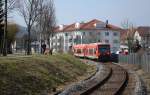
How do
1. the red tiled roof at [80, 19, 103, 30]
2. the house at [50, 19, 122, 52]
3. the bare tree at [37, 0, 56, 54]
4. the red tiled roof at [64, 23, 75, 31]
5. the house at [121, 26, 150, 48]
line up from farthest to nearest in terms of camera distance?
the red tiled roof at [64, 23, 75, 31] → the red tiled roof at [80, 19, 103, 30] → the house at [50, 19, 122, 52] → the house at [121, 26, 150, 48] → the bare tree at [37, 0, 56, 54]

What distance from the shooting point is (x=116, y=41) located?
544 feet

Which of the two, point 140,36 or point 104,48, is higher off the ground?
point 140,36

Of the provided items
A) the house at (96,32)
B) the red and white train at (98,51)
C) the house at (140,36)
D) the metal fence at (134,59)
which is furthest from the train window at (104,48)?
the house at (96,32)

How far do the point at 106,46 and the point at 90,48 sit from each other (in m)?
5.21

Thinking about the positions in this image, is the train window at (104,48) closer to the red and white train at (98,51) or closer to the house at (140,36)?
the red and white train at (98,51)

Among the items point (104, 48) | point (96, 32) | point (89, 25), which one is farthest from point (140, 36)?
point (104, 48)

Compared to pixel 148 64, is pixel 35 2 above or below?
above

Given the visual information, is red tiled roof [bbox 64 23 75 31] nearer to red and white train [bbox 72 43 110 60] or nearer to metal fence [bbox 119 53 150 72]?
red and white train [bbox 72 43 110 60]

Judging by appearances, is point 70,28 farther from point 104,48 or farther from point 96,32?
point 104,48

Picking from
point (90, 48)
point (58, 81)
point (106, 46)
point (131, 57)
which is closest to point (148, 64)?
point (58, 81)

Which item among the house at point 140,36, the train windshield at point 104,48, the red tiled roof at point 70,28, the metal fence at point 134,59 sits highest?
the red tiled roof at point 70,28

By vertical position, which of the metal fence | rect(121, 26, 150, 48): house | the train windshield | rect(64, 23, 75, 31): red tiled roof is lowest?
the metal fence

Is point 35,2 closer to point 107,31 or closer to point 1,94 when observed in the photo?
point 1,94

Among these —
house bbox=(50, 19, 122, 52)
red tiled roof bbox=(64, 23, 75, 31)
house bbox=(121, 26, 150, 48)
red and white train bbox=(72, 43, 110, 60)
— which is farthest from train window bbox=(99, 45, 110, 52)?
red tiled roof bbox=(64, 23, 75, 31)
